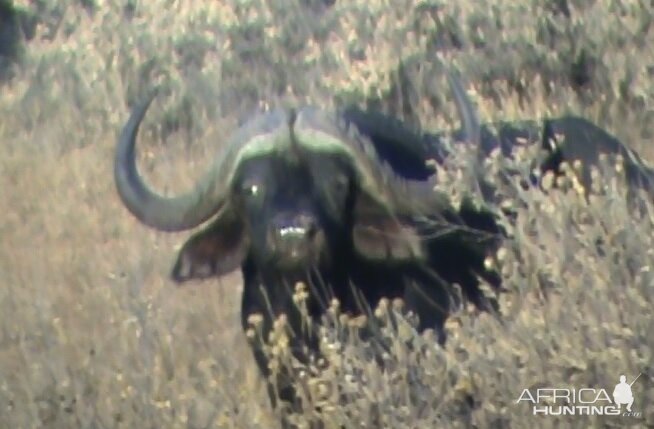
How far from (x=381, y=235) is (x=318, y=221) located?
604 mm

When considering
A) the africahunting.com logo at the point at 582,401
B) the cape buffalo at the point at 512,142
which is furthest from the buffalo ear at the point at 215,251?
the africahunting.com logo at the point at 582,401

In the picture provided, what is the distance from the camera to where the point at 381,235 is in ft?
18.1

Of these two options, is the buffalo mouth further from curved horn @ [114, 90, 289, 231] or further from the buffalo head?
curved horn @ [114, 90, 289, 231]

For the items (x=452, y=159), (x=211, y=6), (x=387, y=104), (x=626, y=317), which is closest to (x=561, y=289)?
(x=626, y=317)

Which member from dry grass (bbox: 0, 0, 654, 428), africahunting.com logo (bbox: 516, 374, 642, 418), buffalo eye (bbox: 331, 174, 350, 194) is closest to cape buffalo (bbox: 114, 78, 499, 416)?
buffalo eye (bbox: 331, 174, 350, 194)

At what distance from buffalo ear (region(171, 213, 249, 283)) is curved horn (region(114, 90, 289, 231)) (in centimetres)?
6

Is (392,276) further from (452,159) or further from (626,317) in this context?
(626,317)

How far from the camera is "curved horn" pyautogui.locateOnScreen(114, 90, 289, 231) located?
17.4 feet

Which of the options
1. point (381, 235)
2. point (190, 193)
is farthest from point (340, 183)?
point (190, 193)

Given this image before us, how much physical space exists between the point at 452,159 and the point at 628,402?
3.49ft

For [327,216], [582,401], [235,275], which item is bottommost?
[582,401]

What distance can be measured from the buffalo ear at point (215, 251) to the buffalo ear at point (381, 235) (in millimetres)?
439

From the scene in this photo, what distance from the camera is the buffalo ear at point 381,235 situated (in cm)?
543

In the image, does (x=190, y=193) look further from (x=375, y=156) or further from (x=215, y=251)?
(x=375, y=156)
